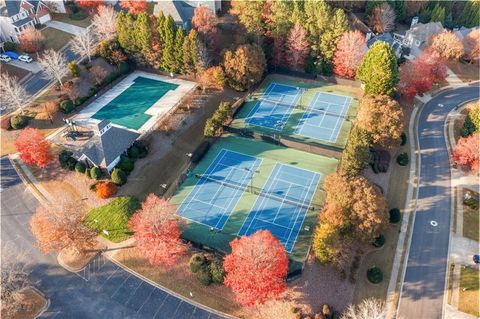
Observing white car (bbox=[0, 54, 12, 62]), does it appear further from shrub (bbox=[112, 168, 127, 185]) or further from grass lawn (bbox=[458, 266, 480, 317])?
grass lawn (bbox=[458, 266, 480, 317])

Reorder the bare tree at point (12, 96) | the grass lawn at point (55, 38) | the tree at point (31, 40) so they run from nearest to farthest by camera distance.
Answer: the bare tree at point (12, 96) → the tree at point (31, 40) → the grass lawn at point (55, 38)

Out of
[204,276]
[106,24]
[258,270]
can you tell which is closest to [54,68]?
[106,24]

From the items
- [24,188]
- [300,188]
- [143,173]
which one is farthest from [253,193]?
[24,188]

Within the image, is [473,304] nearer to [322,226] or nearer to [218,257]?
[322,226]

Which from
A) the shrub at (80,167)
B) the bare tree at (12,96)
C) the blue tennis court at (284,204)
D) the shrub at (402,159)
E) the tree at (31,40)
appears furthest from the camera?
the tree at (31,40)

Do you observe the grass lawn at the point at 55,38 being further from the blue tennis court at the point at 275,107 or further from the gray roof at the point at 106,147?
the blue tennis court at the point at 275,107

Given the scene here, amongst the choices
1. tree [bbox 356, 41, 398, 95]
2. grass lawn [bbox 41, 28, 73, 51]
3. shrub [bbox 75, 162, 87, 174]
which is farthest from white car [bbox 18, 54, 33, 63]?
tree [bbox 356, 41, 398, 95]

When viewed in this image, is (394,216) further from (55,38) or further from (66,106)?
(55,38)

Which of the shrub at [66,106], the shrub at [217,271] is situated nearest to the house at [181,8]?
the shrub at [66,106]
